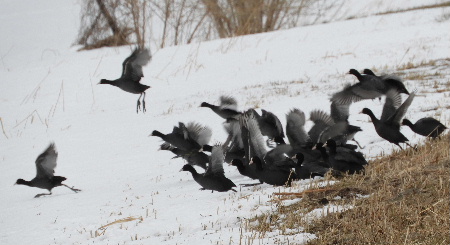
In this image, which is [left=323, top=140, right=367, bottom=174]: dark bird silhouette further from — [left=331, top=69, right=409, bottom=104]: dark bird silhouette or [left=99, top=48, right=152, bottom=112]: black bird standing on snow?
[left=99, top=48, right=152, bottom=112]: black bird standing on snow

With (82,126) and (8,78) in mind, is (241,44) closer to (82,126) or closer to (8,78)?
(8,78)

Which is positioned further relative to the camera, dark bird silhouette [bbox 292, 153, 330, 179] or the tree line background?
the tree line background

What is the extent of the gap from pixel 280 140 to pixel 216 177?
1098 mm

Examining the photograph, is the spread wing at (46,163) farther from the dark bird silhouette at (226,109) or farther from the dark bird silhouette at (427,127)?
the dark bird silhouette at (427,127)

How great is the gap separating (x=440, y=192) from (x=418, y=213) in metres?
0.55

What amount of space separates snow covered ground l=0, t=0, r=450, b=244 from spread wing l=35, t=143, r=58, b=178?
1.00ft

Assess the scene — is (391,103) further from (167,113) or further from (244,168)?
(167,113)

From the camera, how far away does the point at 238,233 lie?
182 inches

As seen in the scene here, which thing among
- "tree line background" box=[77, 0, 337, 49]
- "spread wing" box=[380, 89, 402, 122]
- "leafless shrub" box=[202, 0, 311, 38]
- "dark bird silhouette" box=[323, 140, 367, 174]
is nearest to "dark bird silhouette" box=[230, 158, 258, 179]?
"dark bird silhouette" box=[323, 140, 367, 174]

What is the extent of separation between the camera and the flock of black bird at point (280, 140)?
604 centimetres

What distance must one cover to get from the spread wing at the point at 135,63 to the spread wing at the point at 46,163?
4.95ft

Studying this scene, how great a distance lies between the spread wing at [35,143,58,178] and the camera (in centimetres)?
756

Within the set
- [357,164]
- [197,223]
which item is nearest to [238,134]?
[357,164]

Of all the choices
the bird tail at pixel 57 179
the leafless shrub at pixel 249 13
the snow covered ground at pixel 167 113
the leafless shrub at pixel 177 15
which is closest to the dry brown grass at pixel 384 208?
the snow covered ground at pixel 167 113
